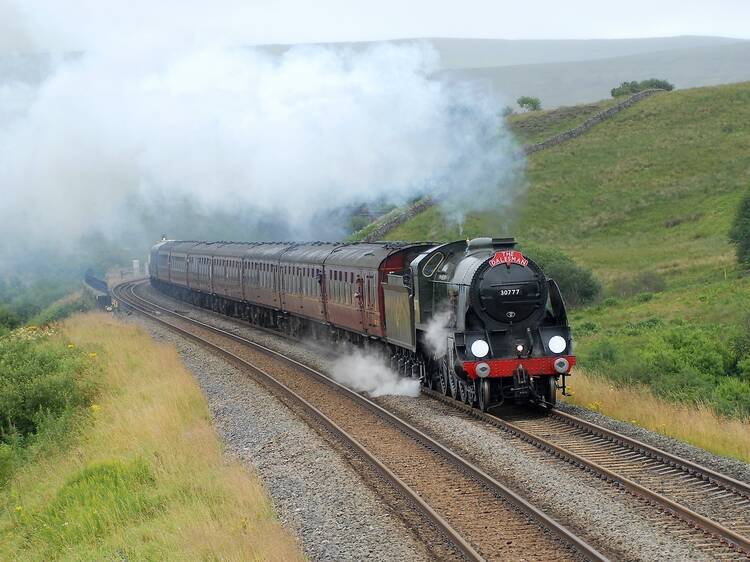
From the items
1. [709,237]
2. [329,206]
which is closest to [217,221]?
[329,206]

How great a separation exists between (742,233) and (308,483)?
36.2 m

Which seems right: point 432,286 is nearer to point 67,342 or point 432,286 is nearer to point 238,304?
point 67,342

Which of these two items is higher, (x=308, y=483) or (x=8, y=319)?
(x=308, y=483)

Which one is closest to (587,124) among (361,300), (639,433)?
(361,300)

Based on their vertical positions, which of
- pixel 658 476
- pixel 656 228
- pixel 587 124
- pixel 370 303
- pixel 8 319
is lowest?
pixel 8 319

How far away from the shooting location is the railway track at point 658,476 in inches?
367

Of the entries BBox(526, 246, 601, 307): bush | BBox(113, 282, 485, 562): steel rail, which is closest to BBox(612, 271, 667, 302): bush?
BBox(526, 246, 601, 307): bush

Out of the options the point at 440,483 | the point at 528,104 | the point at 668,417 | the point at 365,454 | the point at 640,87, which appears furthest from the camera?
the point at 528,104

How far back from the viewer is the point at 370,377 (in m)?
22.1

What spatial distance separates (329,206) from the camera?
138 feet

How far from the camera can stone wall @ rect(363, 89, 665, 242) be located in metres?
46.2

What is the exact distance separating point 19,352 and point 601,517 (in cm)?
1762

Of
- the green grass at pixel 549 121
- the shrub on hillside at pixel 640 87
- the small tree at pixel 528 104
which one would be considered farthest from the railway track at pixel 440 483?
the small tree at pixel 528 104

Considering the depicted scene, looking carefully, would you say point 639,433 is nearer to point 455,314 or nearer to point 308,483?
point 455,314
